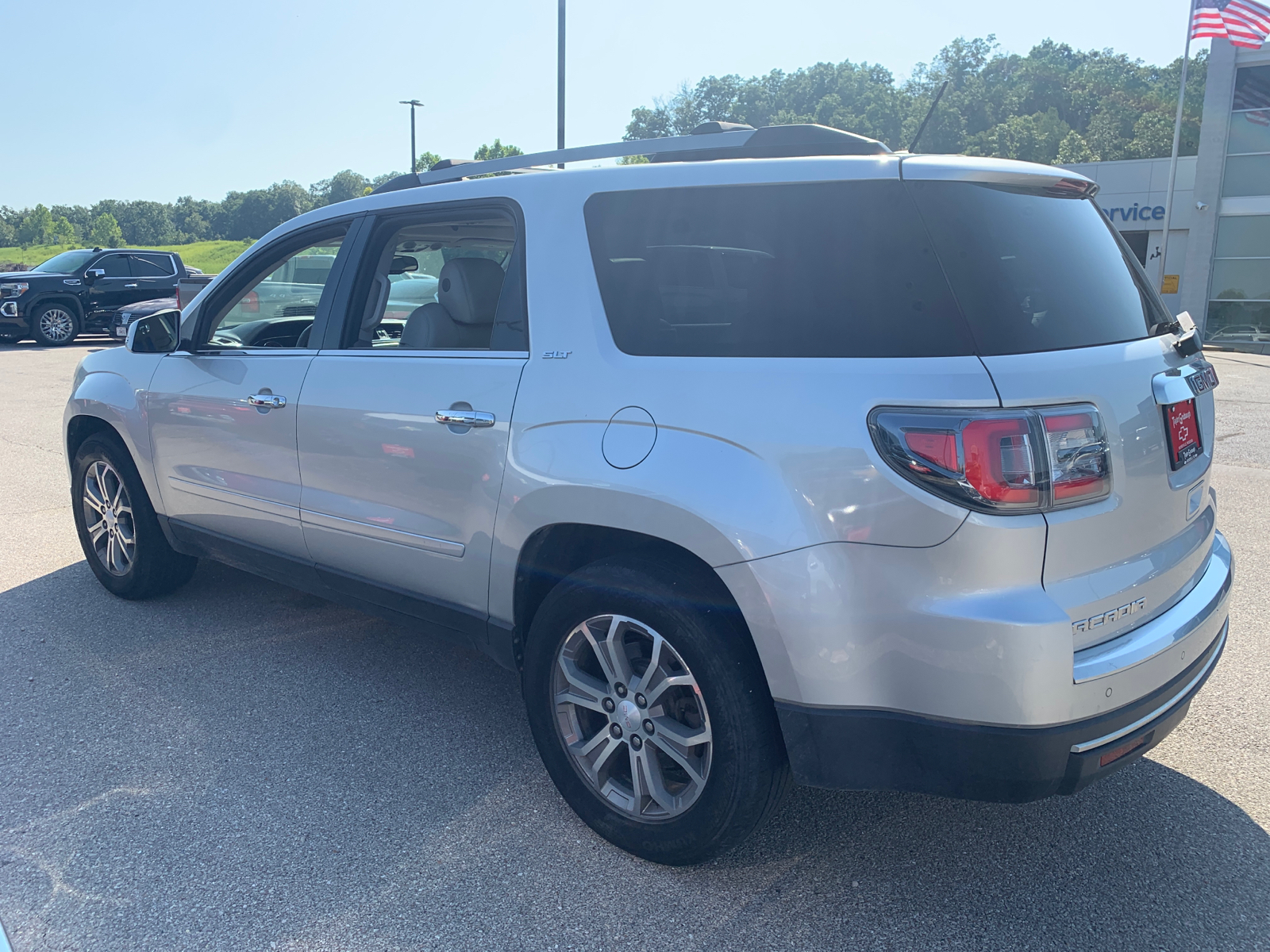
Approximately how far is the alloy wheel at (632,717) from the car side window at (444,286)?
3.04 feet

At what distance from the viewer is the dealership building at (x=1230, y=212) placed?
2766 centimetres

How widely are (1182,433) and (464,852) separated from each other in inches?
86.7

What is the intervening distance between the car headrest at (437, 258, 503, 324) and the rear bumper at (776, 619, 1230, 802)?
5.61 feet

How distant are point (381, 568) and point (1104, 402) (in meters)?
2.34

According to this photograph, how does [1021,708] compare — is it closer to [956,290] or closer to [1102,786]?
[956,290]

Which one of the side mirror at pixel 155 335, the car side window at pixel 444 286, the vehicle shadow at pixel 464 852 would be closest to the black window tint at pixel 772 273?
the car side window at pixel 444 286

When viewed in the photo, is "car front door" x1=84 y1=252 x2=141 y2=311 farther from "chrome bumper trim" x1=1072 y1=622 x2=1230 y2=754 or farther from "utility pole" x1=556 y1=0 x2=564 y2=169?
"chrome bumper trim" x1=1072 y1=622 x2=1230 y2=754

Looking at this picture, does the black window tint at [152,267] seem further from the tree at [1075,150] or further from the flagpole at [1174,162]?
the tree at [1075,150]

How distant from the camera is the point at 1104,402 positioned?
7.25 feet

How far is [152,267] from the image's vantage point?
20688mm

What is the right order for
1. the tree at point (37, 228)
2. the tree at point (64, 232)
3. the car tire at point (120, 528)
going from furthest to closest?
the tree at point (37, 228), the tree at point (64, 232), the car tire at point (120, 528)

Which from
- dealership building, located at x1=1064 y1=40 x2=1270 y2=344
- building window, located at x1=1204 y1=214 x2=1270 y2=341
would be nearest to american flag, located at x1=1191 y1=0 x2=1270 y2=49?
dealership building, located at x1=1064 y1=40 x2=1270 y2=344

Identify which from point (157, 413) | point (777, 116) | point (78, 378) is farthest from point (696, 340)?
point (777, 116)

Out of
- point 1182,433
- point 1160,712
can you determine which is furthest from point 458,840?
point 1182,433
